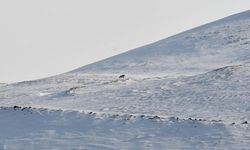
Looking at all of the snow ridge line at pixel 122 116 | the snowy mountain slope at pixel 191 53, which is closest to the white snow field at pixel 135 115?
the snow ridge line at pixel 122 116

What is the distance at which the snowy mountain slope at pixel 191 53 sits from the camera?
42406 millimetres

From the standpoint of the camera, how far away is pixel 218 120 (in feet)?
59.2

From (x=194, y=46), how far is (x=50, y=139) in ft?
120

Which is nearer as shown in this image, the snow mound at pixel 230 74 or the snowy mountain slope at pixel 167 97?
the snowy mountain slope at pixel 167 97

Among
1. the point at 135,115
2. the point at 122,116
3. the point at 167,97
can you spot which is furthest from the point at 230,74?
the point at 122,116

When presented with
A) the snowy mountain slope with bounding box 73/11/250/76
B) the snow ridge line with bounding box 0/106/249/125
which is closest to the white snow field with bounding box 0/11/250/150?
the snow ridge line with bounding box 0/106/249/125

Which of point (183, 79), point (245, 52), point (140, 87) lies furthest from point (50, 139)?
point (245, 52)

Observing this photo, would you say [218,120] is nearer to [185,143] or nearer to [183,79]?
[185,143]

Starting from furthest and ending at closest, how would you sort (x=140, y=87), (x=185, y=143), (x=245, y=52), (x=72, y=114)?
(x=245, y=52) → (x=140, y=87) → (x=72, y=114) → (x=185, y=143)

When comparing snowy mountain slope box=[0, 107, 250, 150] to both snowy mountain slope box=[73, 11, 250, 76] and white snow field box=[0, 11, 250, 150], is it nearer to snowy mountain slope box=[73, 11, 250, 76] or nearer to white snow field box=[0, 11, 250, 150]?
white snow field box=[0, 11, 250, 150]

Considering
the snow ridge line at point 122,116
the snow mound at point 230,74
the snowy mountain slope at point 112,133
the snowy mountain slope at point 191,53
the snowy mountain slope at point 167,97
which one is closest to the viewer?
the snowy mountain slope at point 112,133

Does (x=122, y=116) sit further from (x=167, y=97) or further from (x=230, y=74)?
(x=230, y=74)

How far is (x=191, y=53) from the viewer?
49.3m

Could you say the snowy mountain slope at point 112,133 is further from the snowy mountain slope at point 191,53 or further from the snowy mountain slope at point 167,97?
the snowy mountain slope at point 191,53
